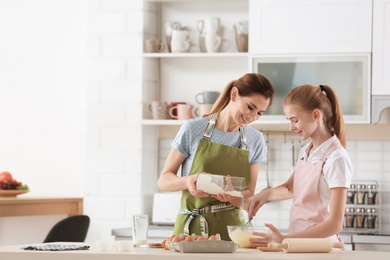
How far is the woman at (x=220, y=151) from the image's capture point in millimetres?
3738

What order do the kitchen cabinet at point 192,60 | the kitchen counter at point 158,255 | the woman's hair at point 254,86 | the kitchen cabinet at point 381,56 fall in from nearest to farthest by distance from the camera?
the kitchen counter at point 158,255 → the woman's hair at point 254,86 → the kitchen cabinet at point 381,56 → the kitchen cabinet at point 192,60

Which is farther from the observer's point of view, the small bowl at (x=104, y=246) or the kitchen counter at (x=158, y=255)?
the small bowl at (x=104, y=246)

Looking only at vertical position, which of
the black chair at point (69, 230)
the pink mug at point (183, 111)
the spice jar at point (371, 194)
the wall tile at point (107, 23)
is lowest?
the black chair at point (69, 230)

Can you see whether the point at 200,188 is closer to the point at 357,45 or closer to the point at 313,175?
the point at 313,175

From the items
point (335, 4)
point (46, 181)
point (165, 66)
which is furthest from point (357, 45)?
point (46, 181)

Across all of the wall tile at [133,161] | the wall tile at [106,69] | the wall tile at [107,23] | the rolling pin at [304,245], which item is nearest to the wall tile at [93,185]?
the wall tile at [133,161]

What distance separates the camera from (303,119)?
138 inches

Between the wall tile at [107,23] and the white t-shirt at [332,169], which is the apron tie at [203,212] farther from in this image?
the wall tile at [107,23]

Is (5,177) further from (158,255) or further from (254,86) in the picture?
(158,255)

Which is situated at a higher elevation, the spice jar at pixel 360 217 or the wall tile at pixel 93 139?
the wall tile at pixel 93 139

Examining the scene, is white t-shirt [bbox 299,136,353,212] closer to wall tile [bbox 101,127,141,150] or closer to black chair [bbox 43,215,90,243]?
black chair [bbox 43,215,90,243]

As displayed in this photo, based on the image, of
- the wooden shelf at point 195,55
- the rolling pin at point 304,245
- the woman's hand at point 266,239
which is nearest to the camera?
the rolling pin at point 304,245

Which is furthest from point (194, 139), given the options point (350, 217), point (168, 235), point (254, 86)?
point (350, 217)

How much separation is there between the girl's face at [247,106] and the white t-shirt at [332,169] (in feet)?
1.05
